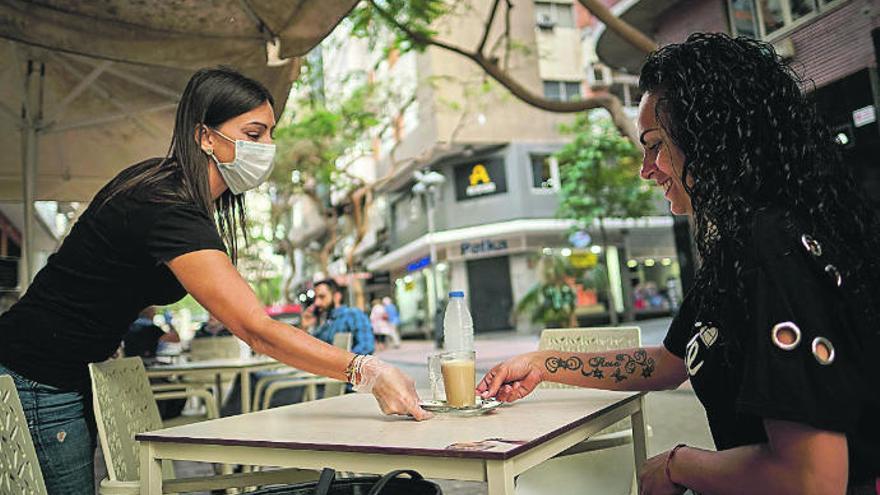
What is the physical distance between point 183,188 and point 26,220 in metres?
3.69

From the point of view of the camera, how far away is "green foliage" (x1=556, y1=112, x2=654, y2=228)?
19.9 m

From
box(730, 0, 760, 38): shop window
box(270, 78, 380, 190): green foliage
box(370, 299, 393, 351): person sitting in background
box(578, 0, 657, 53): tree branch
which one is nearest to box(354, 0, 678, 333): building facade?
box(270, 78, 380, 190): green foliage

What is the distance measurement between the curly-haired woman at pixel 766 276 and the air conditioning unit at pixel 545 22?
83.2 feet

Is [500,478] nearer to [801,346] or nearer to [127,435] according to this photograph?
[801,346]

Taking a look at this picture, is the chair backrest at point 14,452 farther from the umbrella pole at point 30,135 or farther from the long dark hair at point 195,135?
the umbrella pole at point 30,135

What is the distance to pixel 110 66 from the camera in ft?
14.6

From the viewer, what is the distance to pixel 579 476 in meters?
2.30

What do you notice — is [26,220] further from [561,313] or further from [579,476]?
[561,313]

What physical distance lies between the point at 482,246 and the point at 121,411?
22.7 meters

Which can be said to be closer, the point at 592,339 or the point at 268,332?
the point at 268,332

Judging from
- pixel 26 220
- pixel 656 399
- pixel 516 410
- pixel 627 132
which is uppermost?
pixel 627 132

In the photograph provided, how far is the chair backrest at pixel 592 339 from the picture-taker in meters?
2.57

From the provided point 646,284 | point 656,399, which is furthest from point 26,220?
point 646,284

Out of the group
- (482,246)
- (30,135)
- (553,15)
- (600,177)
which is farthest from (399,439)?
(553,15)
